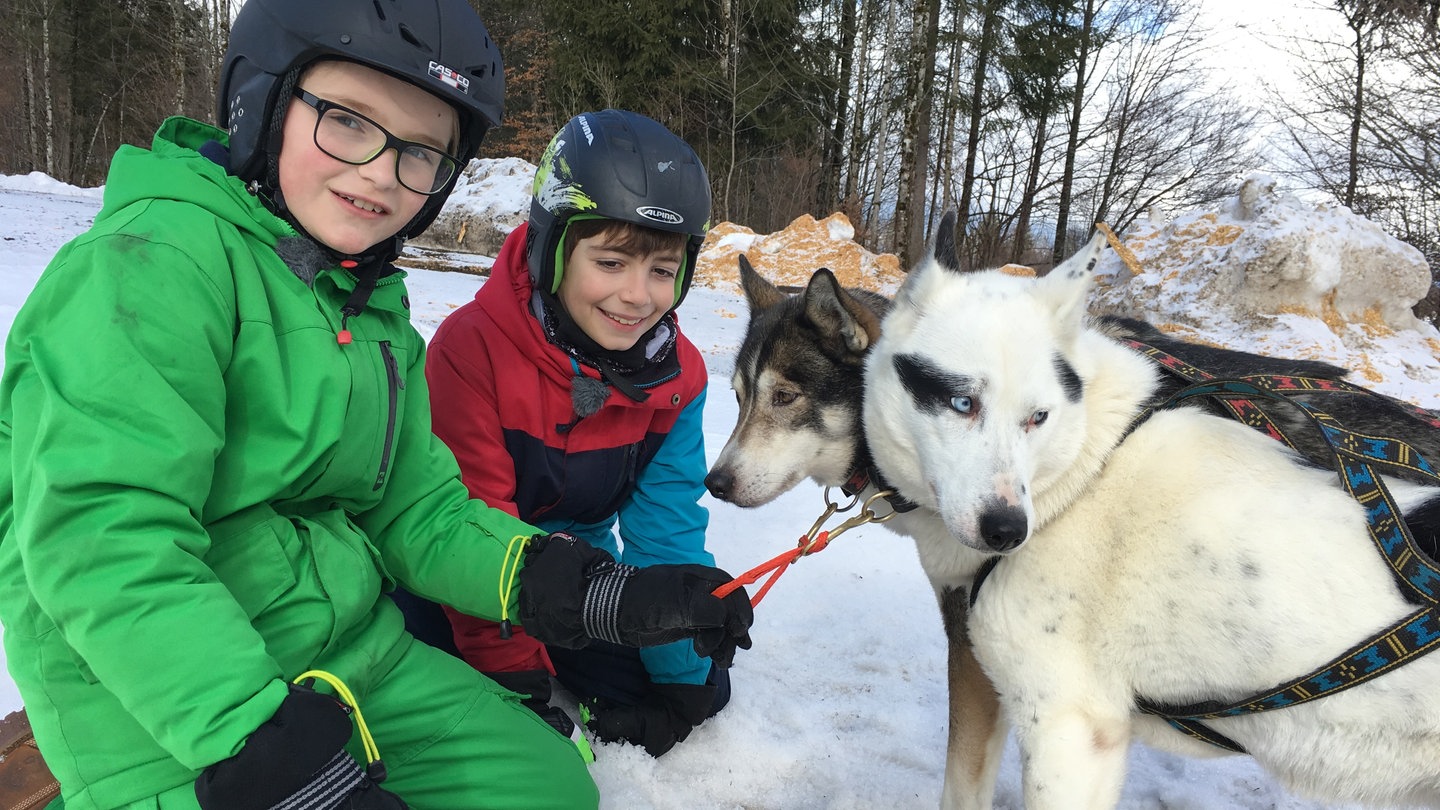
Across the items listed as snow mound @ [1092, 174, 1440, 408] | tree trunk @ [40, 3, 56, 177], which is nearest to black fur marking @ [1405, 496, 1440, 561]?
snow mound @ [1092, 174, 1440, 408]

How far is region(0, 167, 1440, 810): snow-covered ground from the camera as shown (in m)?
2.24

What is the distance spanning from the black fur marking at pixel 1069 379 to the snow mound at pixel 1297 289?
768 centimetres

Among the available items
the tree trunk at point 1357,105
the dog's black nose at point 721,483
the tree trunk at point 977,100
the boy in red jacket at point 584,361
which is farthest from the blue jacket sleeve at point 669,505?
the tree trunk at point 1357,105

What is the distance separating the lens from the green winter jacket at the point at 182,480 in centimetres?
118

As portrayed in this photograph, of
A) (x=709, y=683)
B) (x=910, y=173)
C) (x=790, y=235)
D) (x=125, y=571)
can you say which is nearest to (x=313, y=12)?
(x=125, y=571)

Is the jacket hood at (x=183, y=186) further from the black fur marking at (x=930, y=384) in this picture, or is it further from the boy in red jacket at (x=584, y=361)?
the black fur marking at (x=930, y=384)

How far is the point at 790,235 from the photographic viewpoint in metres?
12.6

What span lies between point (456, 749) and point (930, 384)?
1515mm

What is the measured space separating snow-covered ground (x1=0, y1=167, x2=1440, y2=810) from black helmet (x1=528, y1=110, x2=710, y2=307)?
1.46m

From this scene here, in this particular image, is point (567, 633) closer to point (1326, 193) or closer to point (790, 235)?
point (790, 235)

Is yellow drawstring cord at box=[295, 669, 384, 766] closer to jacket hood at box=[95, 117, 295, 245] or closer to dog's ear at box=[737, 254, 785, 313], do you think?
jacket hood at box=[95, 117, 295, 245]

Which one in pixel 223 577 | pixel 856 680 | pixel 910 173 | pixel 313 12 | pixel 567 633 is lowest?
pixel 856 680

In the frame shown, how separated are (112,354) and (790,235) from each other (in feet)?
39.1

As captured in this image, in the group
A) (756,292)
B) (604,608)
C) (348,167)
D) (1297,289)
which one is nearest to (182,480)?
(348,167)
